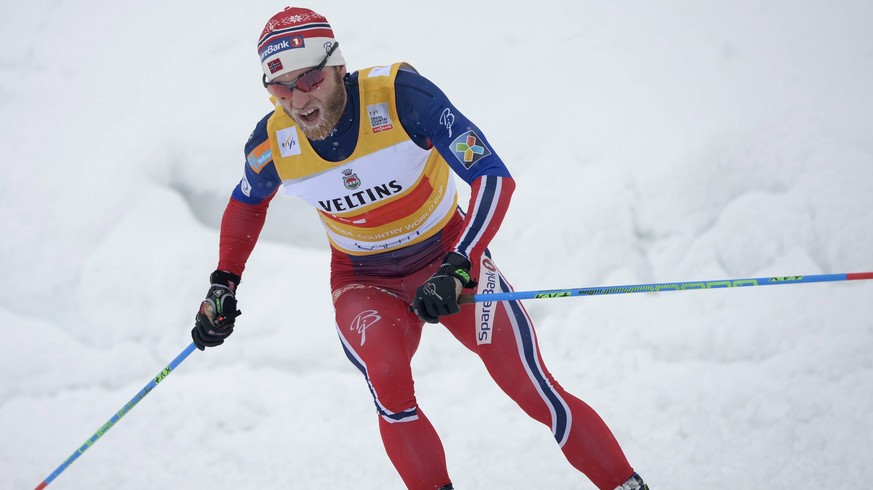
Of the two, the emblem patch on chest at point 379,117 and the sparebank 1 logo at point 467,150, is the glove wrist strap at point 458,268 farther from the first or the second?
the emblem patch on chest at point 379,117

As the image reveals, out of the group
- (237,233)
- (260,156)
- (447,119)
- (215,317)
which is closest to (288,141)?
(260,156)

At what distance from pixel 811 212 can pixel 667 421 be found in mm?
1936

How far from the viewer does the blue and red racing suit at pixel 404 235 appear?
283 centimetres

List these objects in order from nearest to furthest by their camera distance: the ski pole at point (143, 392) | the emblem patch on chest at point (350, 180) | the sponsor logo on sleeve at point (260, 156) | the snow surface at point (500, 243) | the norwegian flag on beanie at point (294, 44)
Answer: the norwegian flag on beanie at point (294, 44) < the emblem patch on chest at point (350, 180) < the sponsor logo on sleeve at point (260, 156) < the ski pole at point (143, 392) < the snow surface at point (500, 243)

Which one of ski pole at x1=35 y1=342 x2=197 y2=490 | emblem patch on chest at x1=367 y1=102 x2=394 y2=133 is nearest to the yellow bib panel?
emblem patch on chest at x1=367 y1=102 x2=394 y2=133

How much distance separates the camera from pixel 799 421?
13.4 feet

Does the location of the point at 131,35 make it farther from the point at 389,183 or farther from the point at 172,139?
the point at 389,183

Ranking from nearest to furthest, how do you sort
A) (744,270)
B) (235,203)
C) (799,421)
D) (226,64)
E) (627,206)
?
(235,203), (799,421), (744,270), (627,206), (226,64)

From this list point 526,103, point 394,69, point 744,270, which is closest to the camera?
point 394,69

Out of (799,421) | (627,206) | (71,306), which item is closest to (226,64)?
(71,306)

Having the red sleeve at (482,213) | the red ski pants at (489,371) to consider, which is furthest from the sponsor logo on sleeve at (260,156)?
the red sleeve at (482,213)

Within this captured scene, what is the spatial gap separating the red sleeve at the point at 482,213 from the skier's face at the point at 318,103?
587mm

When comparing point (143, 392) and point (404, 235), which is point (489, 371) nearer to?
point (404, 235)

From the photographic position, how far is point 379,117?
300cm
